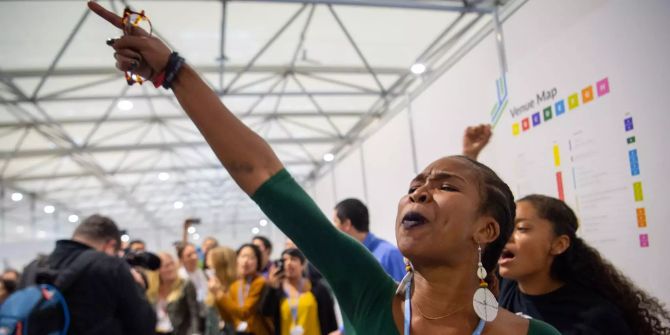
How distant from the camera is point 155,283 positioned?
4.70m

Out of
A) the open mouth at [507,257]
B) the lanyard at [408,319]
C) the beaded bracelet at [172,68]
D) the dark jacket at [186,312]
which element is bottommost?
A: the dark jacket at [186,312]

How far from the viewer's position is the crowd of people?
0.94 metres

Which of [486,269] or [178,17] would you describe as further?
[178,17]

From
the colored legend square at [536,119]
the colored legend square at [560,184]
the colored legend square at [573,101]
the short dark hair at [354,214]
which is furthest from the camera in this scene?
the short dark hair at [354,214]

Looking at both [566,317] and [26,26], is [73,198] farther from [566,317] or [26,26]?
[566,317]

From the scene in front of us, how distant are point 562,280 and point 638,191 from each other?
0.93 meters

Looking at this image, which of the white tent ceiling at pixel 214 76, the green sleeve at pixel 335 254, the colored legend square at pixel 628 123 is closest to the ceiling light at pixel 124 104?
the white tent ceiling at pixel 214 76

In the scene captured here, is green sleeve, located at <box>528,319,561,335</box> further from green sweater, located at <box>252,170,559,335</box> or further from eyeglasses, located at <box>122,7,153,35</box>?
eyeglasses, located at <box>122,7,153,35</box>

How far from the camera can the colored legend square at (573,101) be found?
3002 millimetres

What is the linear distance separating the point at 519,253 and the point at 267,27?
4609 millimetres

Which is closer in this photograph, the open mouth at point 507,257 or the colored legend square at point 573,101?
the open mouth at point 507,257

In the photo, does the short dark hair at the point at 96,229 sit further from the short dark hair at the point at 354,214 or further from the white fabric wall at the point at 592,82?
the white fabric wall at the point at 592,82

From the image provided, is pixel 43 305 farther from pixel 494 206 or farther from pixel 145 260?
pixel 494 206

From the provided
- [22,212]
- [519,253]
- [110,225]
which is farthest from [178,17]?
[22,212]
